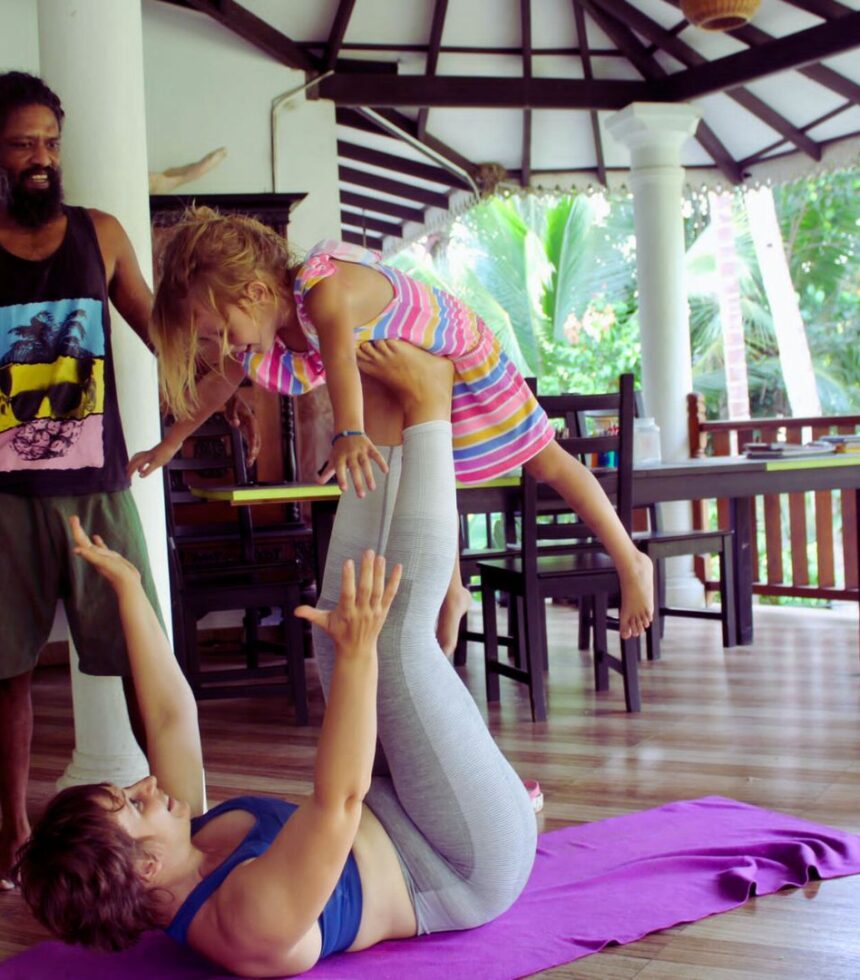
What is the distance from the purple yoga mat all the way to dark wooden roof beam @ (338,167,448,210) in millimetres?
6475

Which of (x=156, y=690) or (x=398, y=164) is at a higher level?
(x=398, y=164)

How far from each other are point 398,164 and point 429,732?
6709mm

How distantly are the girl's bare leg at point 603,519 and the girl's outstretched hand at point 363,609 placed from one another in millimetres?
750

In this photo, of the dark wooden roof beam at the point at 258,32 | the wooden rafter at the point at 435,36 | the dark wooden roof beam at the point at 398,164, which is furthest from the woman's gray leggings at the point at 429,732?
the dark wooden roof beam at the point at 398,164

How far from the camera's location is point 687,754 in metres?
3.47

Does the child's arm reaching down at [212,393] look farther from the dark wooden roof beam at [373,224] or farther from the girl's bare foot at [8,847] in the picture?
the dark wooden roof beam at [373,224]

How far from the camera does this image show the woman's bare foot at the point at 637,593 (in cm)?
248

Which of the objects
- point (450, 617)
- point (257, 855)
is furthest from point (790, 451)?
point (257, 855)

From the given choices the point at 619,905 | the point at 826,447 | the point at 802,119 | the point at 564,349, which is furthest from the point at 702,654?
the point at 564,349

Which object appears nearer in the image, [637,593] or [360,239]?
[637,593]

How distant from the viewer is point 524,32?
6930mm

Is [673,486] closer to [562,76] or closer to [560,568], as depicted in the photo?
[560,568]

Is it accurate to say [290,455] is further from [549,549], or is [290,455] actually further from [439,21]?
[439,21]

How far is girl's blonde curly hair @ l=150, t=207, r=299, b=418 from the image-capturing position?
203 centimetres
